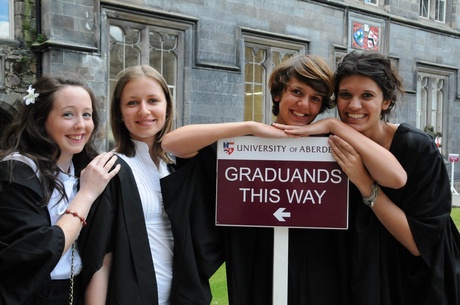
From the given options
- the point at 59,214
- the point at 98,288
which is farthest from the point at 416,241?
the point at 59,214

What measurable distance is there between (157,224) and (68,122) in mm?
562

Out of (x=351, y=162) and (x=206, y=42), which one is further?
(x=206, y=42)

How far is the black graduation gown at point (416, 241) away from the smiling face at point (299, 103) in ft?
1.24

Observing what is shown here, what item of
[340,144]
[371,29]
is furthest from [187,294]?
[371,29]

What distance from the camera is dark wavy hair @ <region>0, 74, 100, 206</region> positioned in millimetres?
1906

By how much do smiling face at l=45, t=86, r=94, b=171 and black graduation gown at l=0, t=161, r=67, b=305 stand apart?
0.82 feet

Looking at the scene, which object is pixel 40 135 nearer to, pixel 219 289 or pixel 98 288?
pixel 98 288

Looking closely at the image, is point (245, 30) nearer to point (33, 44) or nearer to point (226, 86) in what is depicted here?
point (226, 86)

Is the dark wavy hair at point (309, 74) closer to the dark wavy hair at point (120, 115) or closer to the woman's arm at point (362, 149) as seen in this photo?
the woman's arm at point (362, 149)

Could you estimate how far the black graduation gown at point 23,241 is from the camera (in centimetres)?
171

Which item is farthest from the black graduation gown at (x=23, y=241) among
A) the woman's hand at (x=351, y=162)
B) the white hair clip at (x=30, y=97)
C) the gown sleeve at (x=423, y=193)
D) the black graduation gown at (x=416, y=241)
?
the gown sleeve at (x=423, y=193)

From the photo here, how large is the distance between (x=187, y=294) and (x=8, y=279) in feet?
2.32

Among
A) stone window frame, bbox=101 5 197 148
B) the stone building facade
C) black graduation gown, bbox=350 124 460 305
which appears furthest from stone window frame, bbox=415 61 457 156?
black graduation gown, bbox=350 124 460 305

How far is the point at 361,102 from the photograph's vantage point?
6.81 ft
